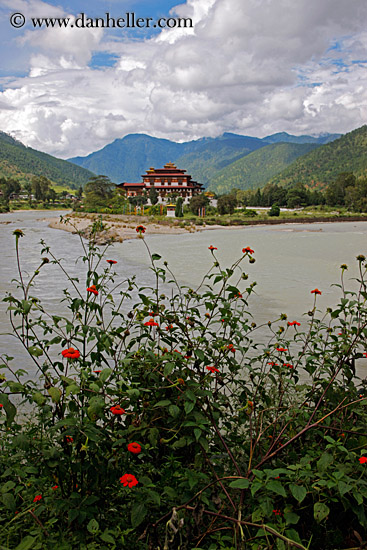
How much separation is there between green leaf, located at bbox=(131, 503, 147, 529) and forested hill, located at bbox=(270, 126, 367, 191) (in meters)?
91.4

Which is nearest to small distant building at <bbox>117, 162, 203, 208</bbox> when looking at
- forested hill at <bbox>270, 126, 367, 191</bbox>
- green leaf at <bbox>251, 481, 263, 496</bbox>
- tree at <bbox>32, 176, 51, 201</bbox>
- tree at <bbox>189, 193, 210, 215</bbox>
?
tree at <bbox>189, 193, 210, 215</bbox>

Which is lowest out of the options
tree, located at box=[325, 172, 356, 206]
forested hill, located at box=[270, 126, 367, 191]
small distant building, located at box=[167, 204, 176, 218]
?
small distant building, located at box=[167, 204, 176, 218]

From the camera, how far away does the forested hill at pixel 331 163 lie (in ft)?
295

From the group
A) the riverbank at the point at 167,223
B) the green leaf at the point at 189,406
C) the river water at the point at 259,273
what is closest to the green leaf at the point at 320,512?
the green leaf at the point at 189,406

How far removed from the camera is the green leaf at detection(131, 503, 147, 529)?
4.26 feet

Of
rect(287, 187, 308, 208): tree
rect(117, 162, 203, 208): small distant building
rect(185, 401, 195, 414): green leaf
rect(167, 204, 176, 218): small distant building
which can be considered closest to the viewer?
rect(185, 401, 195, 414): green leaf

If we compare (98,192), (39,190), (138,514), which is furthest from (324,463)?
(39,190)

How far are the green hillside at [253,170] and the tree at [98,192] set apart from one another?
89.9m

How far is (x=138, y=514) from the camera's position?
1.33 m

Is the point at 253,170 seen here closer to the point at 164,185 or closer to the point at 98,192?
the point at 164,185

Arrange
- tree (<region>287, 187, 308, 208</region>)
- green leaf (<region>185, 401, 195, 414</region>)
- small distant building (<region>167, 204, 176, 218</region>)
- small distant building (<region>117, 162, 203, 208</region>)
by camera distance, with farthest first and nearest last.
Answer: tree (<region>287, 187, 308, 208</region>) < small distant building (<region>117, 162, 203, 208</region>) < small distant building (<region>167, 204, 176, 218</region>) < green leaf (<region>185, 401, 195, 414</region>)

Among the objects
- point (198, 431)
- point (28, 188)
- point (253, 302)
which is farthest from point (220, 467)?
point (28, 188)

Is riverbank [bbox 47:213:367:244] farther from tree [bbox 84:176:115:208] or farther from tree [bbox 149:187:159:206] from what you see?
tree [bbox 84:176:115:208]

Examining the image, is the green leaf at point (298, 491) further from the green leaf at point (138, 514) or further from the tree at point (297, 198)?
the tree at point (297, 198)
